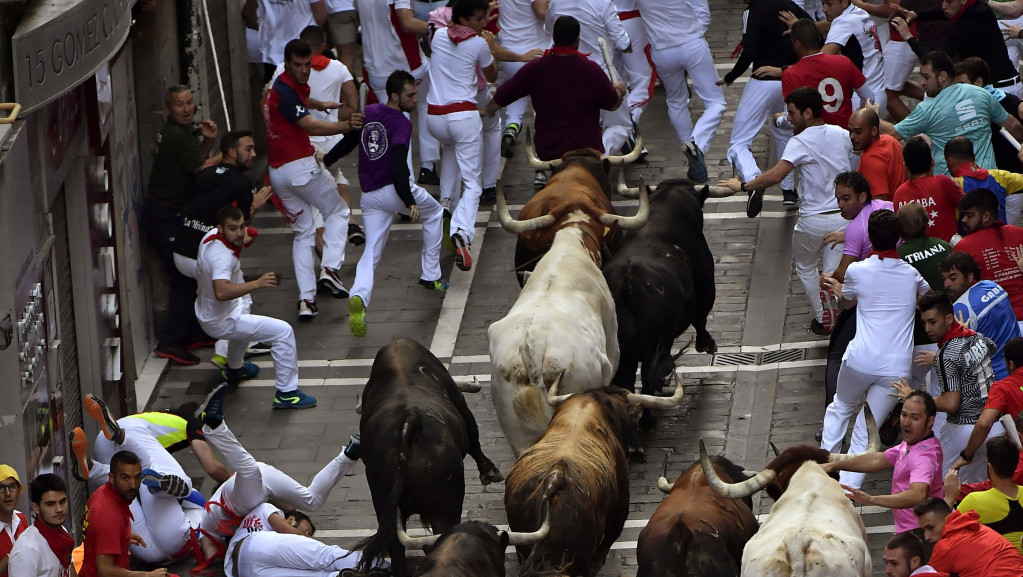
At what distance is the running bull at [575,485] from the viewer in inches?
381

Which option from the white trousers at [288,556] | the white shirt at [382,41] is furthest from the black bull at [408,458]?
the white shirt at [382,41]

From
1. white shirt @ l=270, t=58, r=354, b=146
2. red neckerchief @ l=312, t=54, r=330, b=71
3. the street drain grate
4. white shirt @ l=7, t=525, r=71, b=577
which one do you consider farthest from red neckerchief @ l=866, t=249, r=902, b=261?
red neckerchief @ l=312, t=54, r=330, b=71

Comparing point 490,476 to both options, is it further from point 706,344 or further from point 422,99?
point 422,99

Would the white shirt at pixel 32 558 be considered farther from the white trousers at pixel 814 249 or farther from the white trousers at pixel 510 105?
the white trousers at pixel 510 105

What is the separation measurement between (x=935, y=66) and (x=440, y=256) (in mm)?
5300

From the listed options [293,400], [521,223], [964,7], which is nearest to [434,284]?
[293,400]

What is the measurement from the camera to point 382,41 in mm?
17875

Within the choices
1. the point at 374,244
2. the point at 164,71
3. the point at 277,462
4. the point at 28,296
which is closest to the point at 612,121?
the point at 374,244

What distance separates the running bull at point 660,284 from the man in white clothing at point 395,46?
4.38 m

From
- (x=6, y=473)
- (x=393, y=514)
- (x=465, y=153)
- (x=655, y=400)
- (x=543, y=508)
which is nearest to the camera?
(x=6, y=473)

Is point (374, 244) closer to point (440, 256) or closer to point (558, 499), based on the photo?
→ point (440, 256)

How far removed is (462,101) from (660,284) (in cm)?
396

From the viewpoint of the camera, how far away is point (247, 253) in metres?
16.8

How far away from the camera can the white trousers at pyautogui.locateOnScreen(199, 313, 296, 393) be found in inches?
541
